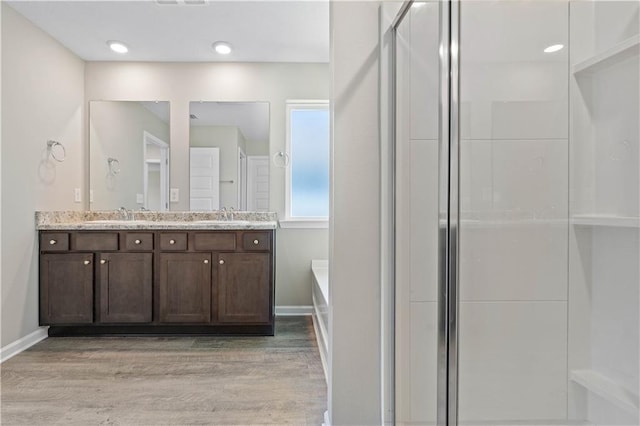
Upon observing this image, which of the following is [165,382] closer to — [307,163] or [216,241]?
[216,241]

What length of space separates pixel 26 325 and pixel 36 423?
1353 mm

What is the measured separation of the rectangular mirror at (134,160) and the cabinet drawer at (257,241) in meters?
1.07

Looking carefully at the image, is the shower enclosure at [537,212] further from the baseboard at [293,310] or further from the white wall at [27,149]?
Answer: the white wall at [27,149]

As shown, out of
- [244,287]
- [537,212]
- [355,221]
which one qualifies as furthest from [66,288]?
[537,212]

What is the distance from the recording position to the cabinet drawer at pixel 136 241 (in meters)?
3.08

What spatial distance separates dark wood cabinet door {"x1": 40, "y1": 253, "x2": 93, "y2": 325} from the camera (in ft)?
9.91

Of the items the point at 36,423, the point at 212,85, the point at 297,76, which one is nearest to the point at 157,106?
the point at 212,85

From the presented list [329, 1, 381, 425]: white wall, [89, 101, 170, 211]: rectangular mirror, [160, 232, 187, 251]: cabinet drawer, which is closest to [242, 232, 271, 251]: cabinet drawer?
[160, 232, 187, 251]: cabinet drawer

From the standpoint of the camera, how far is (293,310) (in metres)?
3.76

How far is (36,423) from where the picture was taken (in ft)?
5.98

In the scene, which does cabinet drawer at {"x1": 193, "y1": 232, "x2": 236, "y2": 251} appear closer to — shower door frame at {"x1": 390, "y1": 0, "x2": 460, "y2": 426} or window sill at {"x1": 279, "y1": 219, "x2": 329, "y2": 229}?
window sill at {"x1": 279, "y1": 219, "x2": 329, "y2": 229}

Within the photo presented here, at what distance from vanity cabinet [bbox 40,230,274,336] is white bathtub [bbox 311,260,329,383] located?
1.23ft

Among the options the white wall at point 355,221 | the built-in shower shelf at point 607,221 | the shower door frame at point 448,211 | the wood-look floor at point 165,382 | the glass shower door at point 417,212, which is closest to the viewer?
the built-in shower shelf at point 607,221

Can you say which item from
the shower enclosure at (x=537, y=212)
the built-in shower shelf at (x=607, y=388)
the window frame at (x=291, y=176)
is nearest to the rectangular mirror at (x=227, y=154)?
the window frame at (x=291, y=176)
